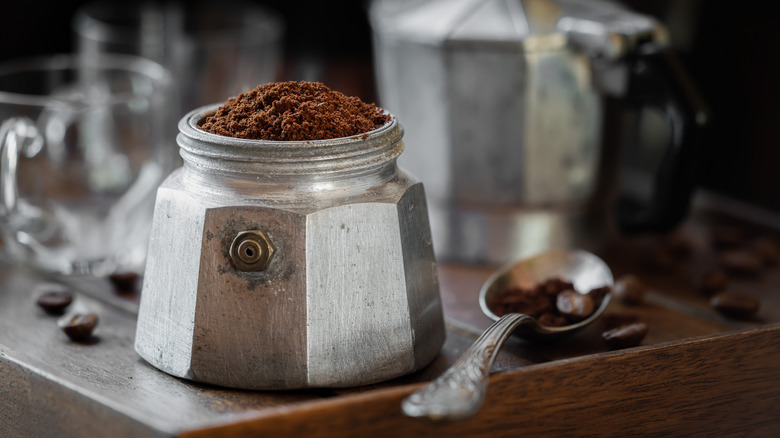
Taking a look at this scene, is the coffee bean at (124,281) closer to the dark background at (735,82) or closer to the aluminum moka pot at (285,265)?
the aluminum moka pot at (285,265)

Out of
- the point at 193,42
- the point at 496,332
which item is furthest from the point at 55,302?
the point at 193,42

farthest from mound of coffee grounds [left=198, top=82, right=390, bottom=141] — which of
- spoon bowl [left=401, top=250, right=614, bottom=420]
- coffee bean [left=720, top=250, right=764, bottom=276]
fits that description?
coffee bean [left=720, top=250, right=764, bottom=276]

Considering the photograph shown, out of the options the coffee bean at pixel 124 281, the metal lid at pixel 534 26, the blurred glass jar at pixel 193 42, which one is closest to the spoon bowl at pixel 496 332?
the metal lid at pixel 534 26

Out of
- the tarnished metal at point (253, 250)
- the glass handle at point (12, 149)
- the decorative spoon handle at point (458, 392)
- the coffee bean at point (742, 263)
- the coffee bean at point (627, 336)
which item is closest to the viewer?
the decorative spoon handle at point (458, 392)

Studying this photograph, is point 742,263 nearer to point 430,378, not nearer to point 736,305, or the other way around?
point 736,305

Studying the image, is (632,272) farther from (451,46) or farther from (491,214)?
(451,46)

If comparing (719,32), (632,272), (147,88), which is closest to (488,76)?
(632,272)
